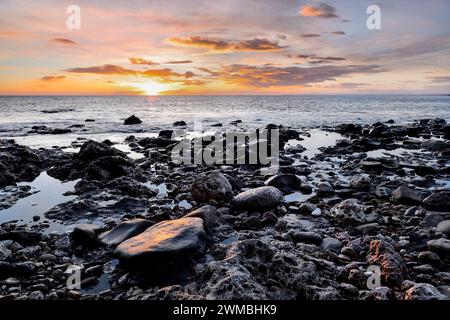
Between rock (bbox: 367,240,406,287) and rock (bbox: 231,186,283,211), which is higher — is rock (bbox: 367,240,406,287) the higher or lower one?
the lower one

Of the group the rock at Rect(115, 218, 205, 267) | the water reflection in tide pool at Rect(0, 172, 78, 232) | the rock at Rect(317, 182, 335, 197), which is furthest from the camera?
the rock at Rect(317, 182, 335, 197)

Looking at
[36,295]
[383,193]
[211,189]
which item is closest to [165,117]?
[211,189]

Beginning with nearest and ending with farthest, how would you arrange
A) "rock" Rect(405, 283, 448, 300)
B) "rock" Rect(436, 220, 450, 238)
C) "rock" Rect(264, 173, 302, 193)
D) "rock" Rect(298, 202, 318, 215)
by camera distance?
"rock" Rect(405, 283, 448, 300), "rock" Rect(436, 220, 450, 238), "rock" Rect(298, 202, 318, 215), "rock" Rect(264, 173, 302, 193)

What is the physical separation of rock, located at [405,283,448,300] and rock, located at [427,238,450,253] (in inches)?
57.5

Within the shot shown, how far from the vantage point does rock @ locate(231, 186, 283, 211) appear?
7.11 meters

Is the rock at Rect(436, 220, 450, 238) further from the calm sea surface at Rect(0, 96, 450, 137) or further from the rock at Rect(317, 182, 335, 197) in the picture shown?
the calm sea surface at Rect(0, 96, 450, 137)

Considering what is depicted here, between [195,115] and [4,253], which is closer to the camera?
[4,253]

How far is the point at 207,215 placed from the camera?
20.5 ft

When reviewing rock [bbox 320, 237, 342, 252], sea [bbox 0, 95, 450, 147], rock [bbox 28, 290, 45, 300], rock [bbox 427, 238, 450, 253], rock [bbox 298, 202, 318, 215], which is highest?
sea [bbox 0, 95, 450, 147]

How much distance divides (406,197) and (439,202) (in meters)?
0.62

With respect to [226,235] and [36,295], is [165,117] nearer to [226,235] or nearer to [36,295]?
[226,235]

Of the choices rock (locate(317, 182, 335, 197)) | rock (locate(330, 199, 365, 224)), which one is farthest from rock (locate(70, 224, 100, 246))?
rock (locate(317, 182, 335, 197))

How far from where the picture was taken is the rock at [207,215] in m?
6.11

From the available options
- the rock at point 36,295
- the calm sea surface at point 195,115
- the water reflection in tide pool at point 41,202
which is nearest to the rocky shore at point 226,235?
the rock at point 36,295
